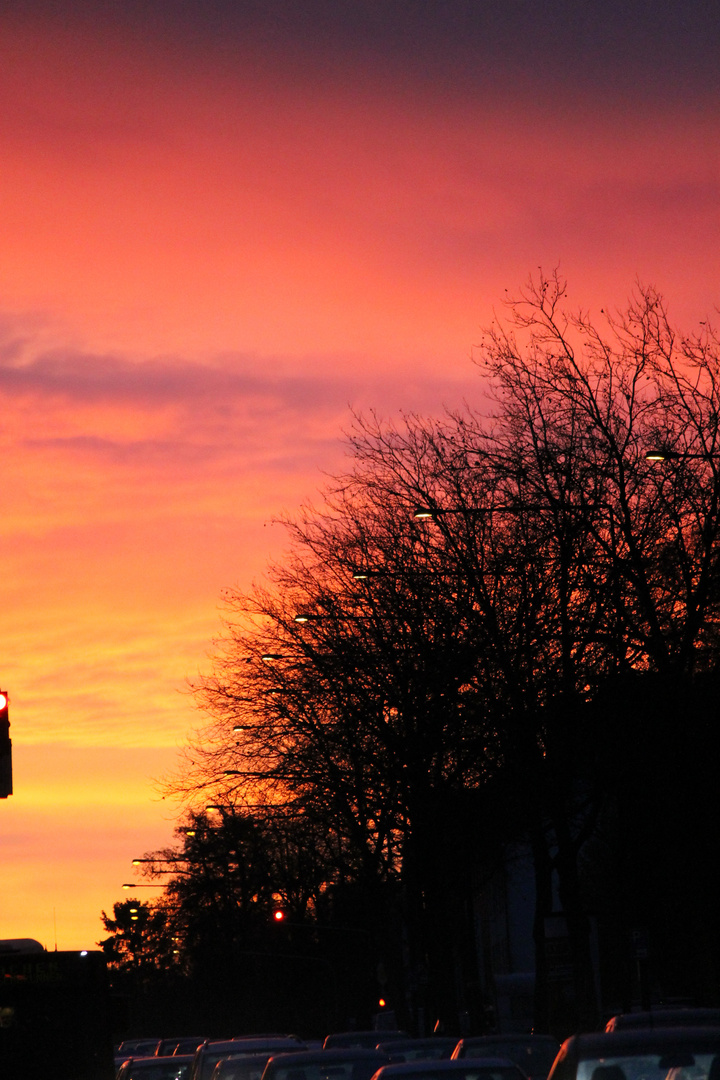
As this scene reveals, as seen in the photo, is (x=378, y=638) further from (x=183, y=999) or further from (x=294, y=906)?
(x=183, y=999)

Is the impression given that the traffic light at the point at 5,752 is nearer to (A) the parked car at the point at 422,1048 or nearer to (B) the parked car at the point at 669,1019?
(A) the parked car at the point at 422,1048

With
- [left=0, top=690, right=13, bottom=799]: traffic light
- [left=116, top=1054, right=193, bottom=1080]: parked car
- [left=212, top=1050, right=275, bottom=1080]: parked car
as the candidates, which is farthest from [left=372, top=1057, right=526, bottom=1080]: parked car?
[left=116, top=1054, right=193, bottom=1080]: parked car

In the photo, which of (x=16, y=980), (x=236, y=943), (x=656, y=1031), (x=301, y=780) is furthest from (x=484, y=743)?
(x=236, y=943)

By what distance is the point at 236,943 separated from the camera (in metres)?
114

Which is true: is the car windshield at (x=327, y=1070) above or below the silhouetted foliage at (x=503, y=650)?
below

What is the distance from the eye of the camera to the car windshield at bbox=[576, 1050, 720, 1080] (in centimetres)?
854

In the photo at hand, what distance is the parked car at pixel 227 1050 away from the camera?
2045 centimetres

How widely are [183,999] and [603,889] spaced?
8216 cm

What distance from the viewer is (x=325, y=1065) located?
1556 cm

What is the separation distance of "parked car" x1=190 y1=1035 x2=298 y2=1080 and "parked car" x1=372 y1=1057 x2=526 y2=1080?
9.38 meters

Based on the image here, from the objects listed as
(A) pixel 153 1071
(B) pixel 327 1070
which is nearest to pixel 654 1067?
(B) pixel 327 1070

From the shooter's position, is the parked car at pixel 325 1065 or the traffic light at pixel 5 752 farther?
the traffic light at pixel 5 752

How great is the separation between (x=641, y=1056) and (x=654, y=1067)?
0.14 metres

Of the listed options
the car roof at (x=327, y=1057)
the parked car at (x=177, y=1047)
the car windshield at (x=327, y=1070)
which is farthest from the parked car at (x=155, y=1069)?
the parked car at (x=177, y=1047)
